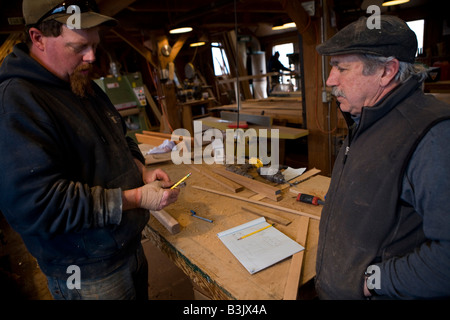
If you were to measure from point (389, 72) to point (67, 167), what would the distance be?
4.21 feet

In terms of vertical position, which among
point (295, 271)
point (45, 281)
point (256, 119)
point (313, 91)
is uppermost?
point (313, 91)

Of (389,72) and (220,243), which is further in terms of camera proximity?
(220,243)

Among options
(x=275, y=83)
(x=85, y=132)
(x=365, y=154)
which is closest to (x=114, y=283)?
(x=85, y=132)

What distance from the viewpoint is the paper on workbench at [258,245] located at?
124cm

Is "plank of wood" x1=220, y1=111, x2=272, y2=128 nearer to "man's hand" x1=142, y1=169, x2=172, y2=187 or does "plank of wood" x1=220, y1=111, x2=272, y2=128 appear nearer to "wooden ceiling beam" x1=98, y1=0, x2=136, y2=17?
"wooden ceiling beam" x1=98, y1=0, x2=136, y2=17

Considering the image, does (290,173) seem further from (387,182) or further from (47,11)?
(47,11)

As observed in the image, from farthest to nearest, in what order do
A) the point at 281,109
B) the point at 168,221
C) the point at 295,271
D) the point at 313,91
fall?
the point at 281,109 → the point at 313,91 → the point at 168,221 → the point at 295,271

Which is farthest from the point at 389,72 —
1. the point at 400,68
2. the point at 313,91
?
the point at 313,91

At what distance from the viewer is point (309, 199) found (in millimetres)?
1733

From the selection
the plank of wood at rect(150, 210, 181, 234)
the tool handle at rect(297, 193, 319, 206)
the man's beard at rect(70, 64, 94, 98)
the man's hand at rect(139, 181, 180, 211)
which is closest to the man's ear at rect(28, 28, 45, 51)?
the man's beard at rect(70, 64, 94, 98)

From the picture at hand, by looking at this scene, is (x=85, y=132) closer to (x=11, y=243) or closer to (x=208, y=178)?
(x=208, y=178)

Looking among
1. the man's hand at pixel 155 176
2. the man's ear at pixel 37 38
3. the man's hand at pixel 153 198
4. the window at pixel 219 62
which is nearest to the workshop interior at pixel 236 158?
the man's hand at pixel 155 176

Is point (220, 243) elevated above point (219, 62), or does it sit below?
below

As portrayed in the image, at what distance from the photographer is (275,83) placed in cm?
565
